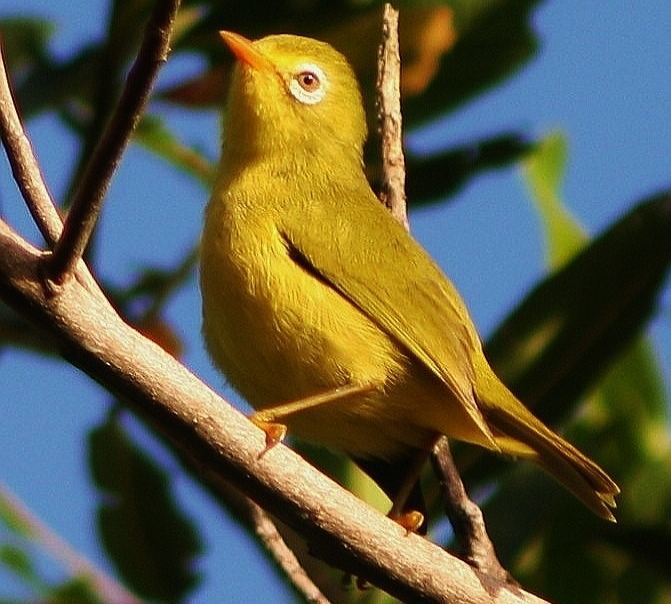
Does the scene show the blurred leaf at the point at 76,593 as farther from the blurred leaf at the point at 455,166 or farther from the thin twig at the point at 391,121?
the blurred leaf at the point at 455,166

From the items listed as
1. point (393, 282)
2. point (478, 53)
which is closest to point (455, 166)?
point (478, 53)

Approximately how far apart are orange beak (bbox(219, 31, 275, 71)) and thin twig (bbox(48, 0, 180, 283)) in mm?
1737

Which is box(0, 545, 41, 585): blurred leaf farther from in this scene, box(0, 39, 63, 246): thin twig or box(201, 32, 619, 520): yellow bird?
box(0, 39, 63, 246): thin twig

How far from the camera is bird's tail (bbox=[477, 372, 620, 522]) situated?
345 centimetres

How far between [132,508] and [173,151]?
143cm

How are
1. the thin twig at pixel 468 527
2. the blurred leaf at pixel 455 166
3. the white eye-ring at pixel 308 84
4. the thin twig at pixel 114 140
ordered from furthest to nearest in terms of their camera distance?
the blurred leaf at pixel 455 166 < the white eye-ring at pixel 308 84 < the thin twig at pixel 468 527 < the thin twig at pixel 114 140

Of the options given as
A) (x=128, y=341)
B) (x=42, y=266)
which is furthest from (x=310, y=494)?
(x=42, y=266)

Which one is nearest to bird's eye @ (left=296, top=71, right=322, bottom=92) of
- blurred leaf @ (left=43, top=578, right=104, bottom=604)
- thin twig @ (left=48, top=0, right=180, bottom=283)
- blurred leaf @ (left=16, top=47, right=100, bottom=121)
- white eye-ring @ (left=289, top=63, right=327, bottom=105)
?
white eye-ring @ (left=289, top=63, right=327, bottom=105)

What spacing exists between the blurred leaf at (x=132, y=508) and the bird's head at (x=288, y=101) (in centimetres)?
107

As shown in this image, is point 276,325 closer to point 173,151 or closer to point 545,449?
point 545,449

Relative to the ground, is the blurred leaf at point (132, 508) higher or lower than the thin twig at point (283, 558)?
lower

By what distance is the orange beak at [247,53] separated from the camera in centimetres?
400

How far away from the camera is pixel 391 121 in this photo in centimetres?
422

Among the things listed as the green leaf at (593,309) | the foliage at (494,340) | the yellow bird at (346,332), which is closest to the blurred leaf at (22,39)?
the foliage at (494,340)
